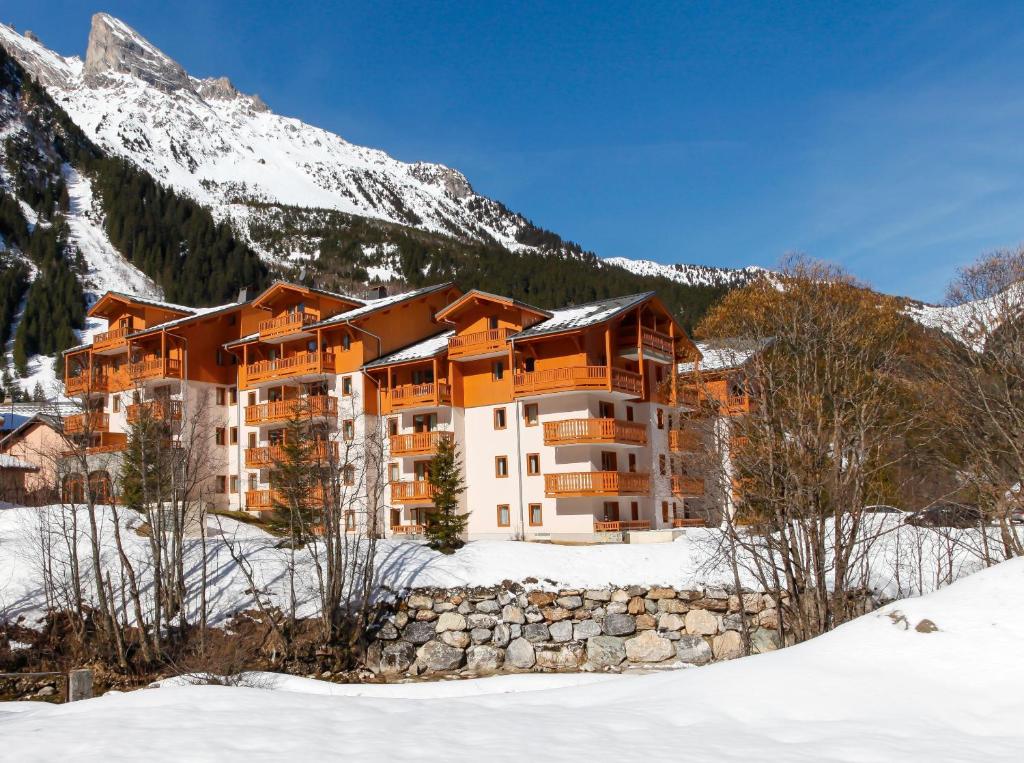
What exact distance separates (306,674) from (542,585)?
325 inches

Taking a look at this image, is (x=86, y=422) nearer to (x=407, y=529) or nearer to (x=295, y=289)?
(x=407, y=529)

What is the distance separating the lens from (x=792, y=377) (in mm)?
27047

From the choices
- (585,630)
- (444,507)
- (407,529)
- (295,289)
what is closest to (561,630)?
(585,630)

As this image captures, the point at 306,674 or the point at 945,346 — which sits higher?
the point at 945,346

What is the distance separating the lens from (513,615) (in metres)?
29.5

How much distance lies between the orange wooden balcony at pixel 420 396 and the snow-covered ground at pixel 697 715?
28.3 metres

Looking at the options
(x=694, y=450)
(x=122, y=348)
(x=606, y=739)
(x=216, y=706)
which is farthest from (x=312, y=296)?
(x=606, y=739)

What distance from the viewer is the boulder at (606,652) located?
2848 cm

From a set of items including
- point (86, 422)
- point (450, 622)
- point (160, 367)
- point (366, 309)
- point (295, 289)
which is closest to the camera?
point (86, 422)

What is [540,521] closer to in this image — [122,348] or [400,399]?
[400,399]

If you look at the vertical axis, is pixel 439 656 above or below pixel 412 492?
below

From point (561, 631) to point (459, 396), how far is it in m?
16.4

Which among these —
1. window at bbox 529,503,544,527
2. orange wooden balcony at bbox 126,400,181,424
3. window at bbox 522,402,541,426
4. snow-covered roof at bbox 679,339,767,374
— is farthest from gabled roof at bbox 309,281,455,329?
snow-covered roof at bbox 679,339,767,374

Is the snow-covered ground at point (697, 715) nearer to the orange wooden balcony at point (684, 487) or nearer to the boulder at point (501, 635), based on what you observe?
the boulder at point (501, 635)
